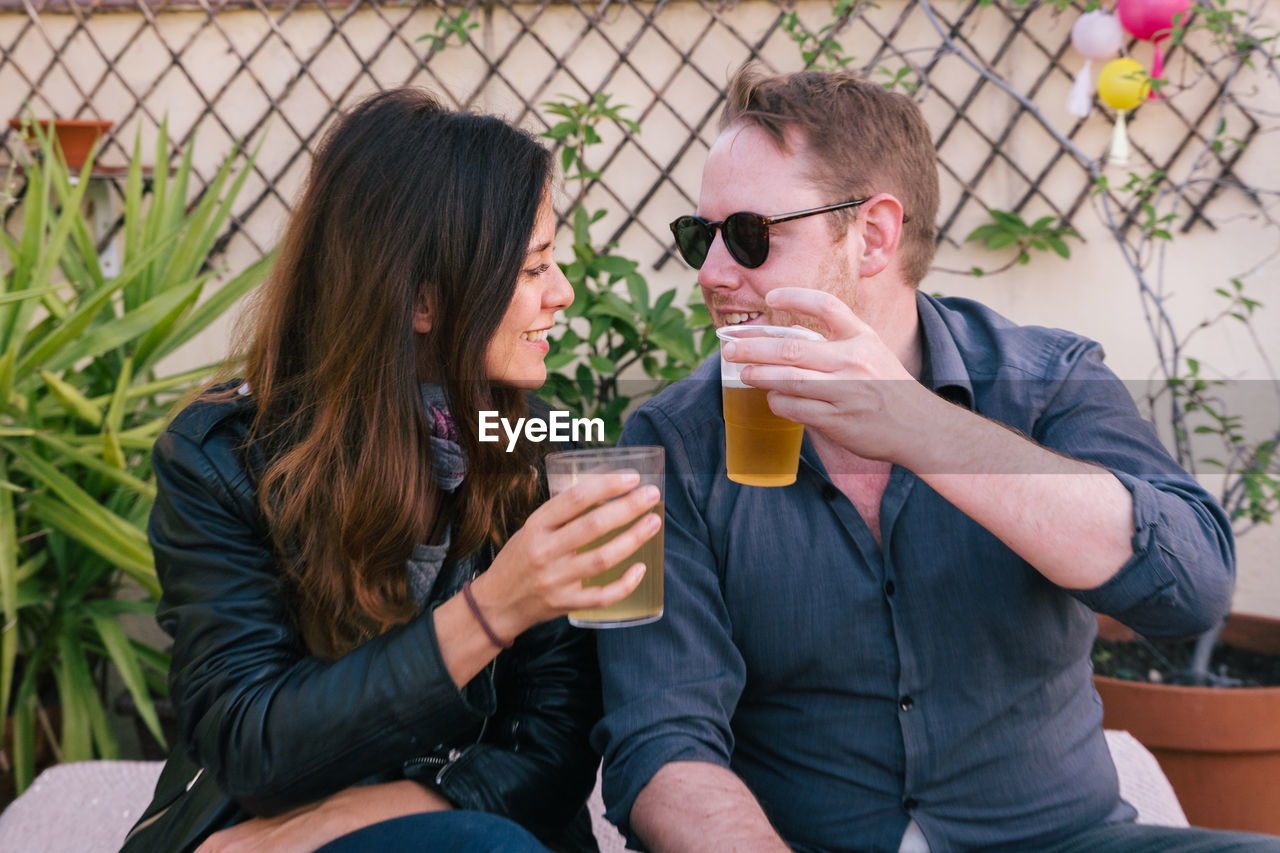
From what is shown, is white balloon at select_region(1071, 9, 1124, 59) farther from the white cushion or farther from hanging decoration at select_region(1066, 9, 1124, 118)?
the white cushion

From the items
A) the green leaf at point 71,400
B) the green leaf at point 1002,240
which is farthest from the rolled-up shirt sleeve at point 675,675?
the green leaf at point 1002,240

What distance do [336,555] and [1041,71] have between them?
2703 mm

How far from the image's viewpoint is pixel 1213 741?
7.03 ft

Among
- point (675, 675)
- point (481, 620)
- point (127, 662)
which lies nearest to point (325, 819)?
point (481, 620)

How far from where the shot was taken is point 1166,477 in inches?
52.9

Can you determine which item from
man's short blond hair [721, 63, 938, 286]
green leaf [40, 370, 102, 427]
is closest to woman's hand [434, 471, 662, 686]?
man's short blond hair [721, 63, 938, 286]

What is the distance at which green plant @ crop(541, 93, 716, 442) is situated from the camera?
9.33 feet

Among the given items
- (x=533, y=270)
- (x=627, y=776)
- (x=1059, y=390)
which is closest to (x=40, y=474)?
(x=533, y=270)

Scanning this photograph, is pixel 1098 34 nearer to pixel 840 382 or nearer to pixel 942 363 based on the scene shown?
pixel 942 363

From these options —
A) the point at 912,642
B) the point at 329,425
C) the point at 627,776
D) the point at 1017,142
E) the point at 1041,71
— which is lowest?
the point at 627,776

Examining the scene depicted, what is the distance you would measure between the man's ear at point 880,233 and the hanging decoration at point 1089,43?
1.66m

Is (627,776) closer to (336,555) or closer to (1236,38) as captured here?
(336,555)

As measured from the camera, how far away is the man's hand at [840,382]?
1.10m

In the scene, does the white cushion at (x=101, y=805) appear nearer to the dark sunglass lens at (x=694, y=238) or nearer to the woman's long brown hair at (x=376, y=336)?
the woman's long brown hair at (x=376, y=336)
